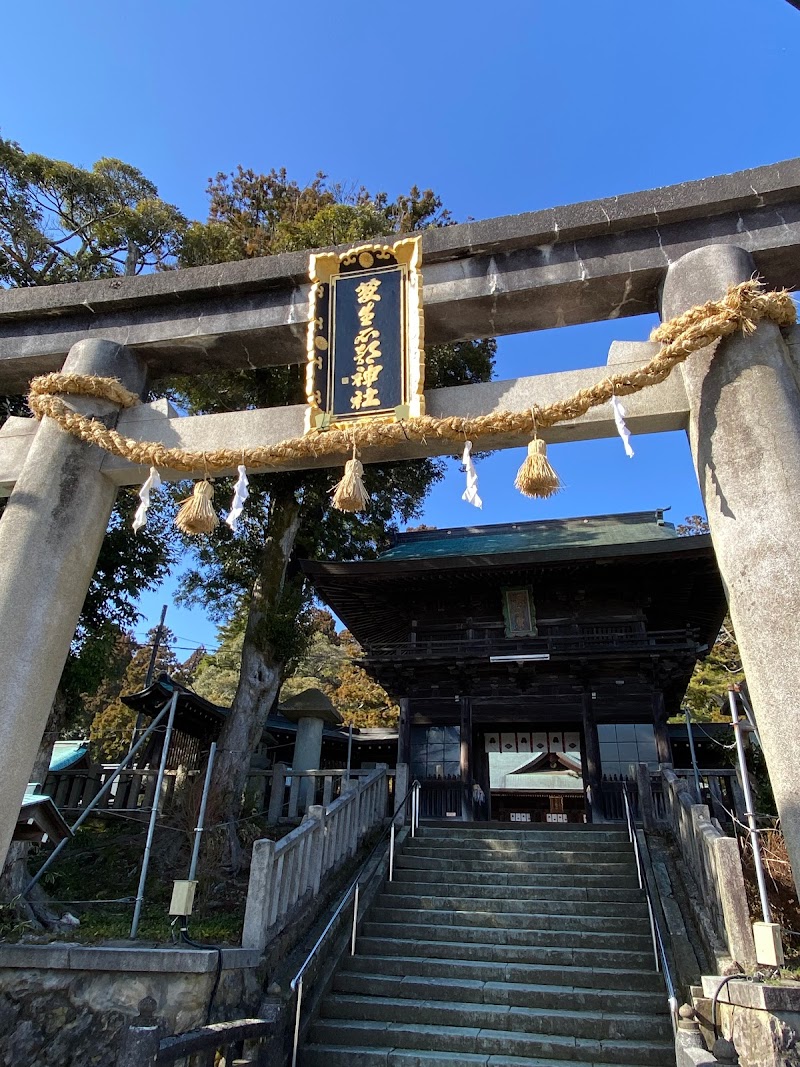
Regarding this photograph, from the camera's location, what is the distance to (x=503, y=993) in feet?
18.2

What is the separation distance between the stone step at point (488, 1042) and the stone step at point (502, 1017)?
1.9 inches

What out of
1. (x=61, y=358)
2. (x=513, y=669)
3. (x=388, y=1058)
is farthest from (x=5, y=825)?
(x=513, y=669)

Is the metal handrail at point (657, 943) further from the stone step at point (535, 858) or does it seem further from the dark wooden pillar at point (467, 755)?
the dark wooden pillar at point (467, 755)

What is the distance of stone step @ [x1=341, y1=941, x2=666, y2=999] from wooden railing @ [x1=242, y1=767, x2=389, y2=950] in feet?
2.73

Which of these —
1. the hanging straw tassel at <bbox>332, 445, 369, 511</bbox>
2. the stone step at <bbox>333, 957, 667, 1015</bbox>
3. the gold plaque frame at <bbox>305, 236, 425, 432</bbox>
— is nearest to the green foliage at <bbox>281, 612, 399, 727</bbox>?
the stone step at <bbox>333, 957, 667, 1015</bbox>

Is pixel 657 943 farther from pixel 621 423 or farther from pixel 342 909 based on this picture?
pixel 621 423

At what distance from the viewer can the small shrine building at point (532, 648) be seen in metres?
12.1

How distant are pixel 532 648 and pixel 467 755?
7.48 feet

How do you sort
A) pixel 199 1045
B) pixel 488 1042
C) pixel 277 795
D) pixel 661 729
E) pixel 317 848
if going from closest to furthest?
pixel 199 1045
pixel 488 1042
pixel 317 848
pixel 277 795
pixel 661 729

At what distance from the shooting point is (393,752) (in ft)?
56.4

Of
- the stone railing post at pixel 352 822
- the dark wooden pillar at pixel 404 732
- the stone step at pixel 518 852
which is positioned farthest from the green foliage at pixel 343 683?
the stone railing post at pixel 352 822

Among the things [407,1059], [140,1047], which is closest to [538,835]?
[407,1059]

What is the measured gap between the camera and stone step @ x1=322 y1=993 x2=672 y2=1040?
16.6ft

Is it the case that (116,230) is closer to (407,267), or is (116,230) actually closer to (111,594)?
(111,594)
